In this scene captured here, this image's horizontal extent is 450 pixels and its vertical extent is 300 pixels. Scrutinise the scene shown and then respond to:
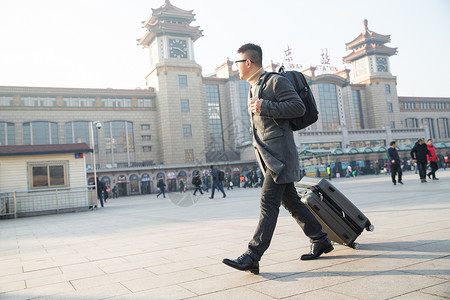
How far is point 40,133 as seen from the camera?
48719 mm

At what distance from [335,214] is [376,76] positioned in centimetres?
7479

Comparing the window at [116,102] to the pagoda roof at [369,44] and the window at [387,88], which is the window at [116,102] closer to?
the pagoda roof at [369,44]

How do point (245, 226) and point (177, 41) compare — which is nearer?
point (245, 226)

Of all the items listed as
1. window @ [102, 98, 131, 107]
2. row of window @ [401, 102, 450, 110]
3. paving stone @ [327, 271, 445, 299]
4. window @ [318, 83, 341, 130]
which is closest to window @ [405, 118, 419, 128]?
row of window @ [401, 102, 450, 110]

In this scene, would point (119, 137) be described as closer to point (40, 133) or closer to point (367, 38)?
point (40, 133)

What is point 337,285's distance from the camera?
96.3 inches

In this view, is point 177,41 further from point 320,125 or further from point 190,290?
point 190,290

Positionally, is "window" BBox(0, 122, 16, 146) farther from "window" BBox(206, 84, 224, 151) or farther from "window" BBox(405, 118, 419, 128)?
"window" BBox(405, 118, 419, 128)

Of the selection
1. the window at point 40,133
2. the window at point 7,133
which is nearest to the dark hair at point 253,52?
the window at point 40,133

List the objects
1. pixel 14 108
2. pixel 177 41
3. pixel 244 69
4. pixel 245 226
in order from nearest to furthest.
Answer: pixel 244 69 < pixel 245 226 < pixel 14 108 < pixel 177 41

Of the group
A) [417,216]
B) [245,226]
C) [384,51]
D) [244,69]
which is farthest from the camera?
[384,51]

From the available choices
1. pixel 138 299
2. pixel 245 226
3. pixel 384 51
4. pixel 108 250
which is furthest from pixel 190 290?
pixel 384 51

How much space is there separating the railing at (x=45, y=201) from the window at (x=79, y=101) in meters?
38.2

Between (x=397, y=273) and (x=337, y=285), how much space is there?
490mm
